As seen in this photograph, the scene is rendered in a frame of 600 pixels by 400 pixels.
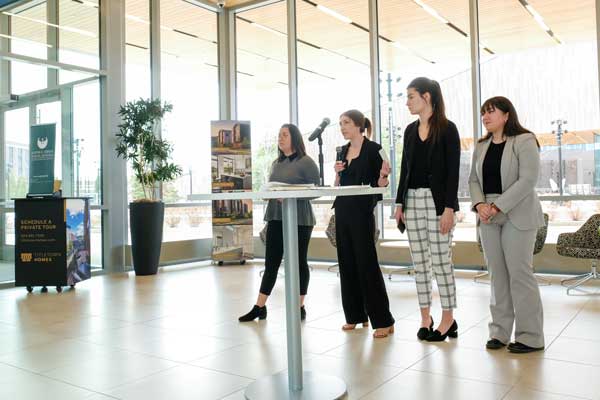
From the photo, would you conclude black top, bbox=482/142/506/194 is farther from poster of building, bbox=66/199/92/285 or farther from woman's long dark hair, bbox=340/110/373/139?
poster of building, bbox=66/199/92/285

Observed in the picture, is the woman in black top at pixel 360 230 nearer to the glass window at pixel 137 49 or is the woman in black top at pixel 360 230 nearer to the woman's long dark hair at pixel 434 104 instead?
the woman's long dark hair at pixel 434 104

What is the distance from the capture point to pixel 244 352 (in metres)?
3.32

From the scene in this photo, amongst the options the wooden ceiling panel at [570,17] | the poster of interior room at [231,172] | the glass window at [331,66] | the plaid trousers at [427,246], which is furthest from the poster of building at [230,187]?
the plaid trousers at [427,246]

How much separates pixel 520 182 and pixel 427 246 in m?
0.71

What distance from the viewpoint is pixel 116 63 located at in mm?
7508

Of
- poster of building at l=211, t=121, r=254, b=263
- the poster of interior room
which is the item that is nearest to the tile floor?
poster of building at l=211, t=121, r=254, b=263

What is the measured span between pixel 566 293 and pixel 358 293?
2.66 m

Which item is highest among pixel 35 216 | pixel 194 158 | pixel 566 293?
pixel 194 158

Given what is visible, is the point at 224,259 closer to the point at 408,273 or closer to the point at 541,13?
the point at 408,273

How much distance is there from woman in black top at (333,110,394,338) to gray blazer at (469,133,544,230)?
0.77m

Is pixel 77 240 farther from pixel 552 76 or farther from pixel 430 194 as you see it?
pixel 552 76

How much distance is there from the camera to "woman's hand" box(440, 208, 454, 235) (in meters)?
3.29

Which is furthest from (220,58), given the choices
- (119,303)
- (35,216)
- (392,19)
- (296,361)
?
(296,361)

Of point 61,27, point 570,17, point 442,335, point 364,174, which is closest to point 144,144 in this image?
point 61,27
